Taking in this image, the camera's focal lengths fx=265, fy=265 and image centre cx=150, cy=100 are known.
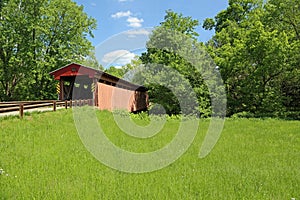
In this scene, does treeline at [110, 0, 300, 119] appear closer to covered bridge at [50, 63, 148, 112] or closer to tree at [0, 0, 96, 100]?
covered bridge at [50, 63, 148, 112]

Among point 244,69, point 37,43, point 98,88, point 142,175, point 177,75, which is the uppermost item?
point 37,43

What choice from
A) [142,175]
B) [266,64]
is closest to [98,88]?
[266,64]

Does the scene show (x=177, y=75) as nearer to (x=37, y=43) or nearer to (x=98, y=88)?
(x=98, y=88)

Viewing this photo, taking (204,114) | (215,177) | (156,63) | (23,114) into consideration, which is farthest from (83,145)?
(156,63)

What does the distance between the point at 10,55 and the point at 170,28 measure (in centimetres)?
1859

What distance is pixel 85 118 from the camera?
47.4ft

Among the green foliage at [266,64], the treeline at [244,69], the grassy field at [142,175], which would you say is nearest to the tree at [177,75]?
the treeline at [244,69]

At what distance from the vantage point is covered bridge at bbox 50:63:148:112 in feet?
67.2

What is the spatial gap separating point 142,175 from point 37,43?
28929 millimetres

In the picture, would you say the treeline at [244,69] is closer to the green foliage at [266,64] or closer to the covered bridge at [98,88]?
the green foliage at [266,64]

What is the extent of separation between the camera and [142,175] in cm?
571

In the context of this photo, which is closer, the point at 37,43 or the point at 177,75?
the point at 177,75

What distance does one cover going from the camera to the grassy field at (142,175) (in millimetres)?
4590

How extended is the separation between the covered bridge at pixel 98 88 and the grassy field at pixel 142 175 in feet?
35.8
